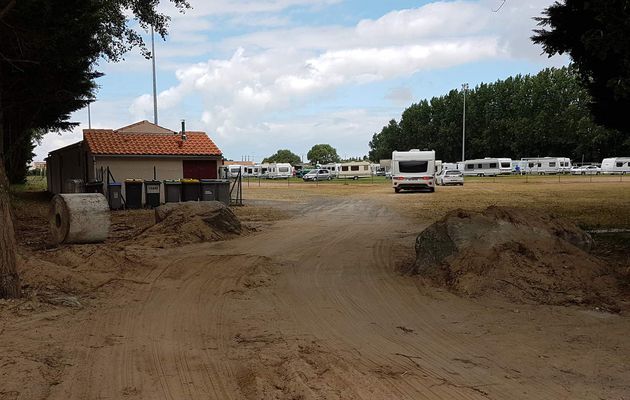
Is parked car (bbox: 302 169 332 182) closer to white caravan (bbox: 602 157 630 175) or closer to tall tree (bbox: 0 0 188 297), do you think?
white caravan (bbox: 602 157 630 175)

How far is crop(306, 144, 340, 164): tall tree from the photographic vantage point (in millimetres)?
165938

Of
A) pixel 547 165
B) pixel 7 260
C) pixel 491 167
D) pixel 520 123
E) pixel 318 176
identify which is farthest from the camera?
pixel 520 123

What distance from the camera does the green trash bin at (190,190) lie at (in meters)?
22.7

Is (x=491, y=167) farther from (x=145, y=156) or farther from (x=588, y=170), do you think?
(x=145, y=156)

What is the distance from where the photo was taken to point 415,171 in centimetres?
3591

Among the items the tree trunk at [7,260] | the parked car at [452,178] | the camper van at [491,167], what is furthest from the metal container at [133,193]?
the camper van at [491,167]

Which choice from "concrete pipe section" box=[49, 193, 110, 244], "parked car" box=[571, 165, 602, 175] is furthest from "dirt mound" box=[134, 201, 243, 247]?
"parked car" box=[571, 165, 602, 175]

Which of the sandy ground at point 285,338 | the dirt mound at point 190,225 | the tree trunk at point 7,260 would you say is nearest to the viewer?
the sandy ground at point 285,338

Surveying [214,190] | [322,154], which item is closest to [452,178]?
[214,190]

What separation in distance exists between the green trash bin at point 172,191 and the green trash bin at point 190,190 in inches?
7.2

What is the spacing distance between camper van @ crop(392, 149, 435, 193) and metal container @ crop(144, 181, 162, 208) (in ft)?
59.7

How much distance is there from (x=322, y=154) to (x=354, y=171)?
90399mm

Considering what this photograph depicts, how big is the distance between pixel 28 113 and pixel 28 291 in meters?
16.6

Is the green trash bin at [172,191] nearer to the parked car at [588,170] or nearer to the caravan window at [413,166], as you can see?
the caravan window at [413,166]
